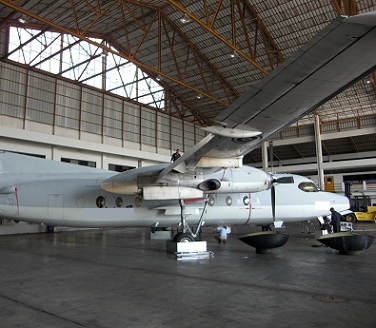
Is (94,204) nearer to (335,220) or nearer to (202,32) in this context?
(335,220)

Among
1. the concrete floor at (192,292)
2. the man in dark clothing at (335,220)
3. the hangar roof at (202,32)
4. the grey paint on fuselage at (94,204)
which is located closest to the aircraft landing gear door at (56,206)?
the grey paint on fuselage at (94,204)

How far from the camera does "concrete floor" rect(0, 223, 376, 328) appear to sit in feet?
14.7

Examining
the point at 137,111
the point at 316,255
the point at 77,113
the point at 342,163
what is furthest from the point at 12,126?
the point at 342,163

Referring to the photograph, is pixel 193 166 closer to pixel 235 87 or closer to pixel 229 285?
pixel 229 285

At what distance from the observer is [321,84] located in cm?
566

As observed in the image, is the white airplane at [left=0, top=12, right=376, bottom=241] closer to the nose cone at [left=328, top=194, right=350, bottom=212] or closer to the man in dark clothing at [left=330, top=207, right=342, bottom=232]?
the nose cone at [left=328, top=194, right=350, bottom=212]

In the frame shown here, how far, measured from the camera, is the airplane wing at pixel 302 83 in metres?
4.39

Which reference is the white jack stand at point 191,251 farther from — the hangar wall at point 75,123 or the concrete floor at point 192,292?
the hangar wall at point 75,123

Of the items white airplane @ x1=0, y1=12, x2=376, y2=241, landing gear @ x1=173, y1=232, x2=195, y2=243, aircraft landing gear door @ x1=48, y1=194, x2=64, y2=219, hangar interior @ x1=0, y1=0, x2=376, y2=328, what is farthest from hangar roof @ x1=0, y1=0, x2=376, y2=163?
landing gear @ x1=173, y1=232, x2=195, y2=243

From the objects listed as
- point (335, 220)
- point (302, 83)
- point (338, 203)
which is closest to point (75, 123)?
point (338, 203)

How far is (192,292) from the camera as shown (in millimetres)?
5922

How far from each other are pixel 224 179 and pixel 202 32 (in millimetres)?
20862

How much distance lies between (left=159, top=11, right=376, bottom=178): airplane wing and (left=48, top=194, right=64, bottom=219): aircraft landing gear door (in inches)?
284

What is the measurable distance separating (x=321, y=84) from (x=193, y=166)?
5.29 metres
